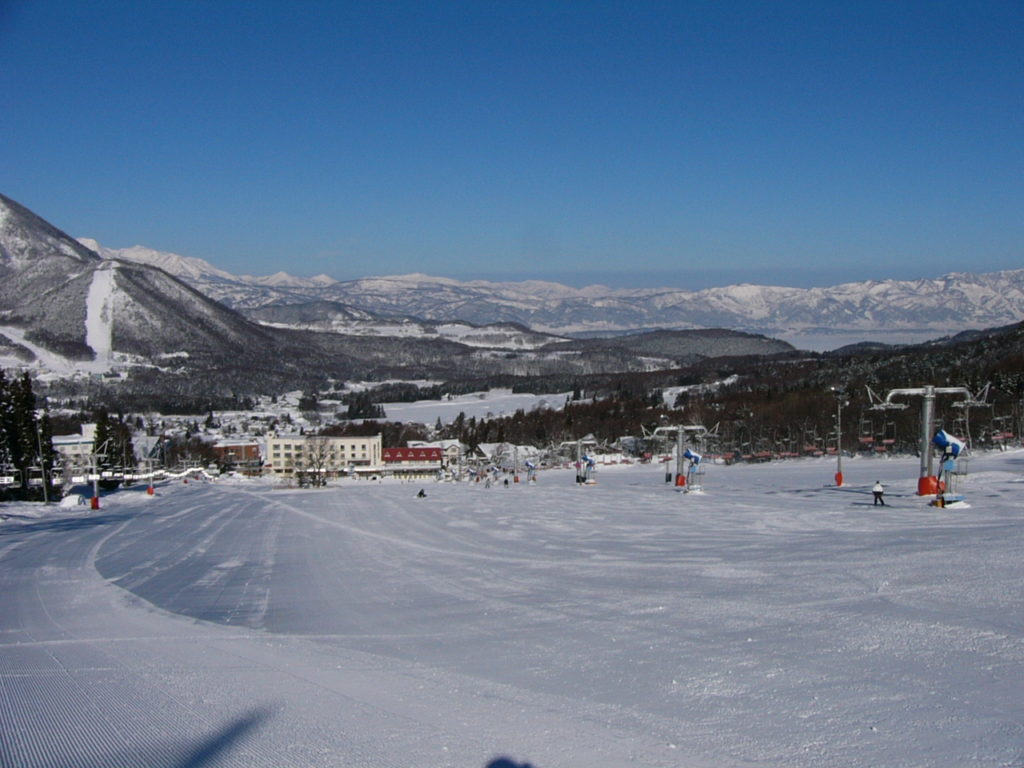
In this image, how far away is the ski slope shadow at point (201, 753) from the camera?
555 cm

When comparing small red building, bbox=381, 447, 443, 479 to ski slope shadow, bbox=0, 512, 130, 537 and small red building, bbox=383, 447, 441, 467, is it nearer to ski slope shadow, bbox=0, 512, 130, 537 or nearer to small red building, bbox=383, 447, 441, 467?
small red building, bbox=383, 447, 441, 467

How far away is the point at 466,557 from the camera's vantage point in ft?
53.9

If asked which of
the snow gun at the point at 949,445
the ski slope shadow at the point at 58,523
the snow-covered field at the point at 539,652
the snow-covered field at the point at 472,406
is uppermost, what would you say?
the snow gun at the point at 949,445

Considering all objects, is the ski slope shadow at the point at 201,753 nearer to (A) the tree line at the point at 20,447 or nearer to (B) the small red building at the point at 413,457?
(A) the tree line at the point at 20,447

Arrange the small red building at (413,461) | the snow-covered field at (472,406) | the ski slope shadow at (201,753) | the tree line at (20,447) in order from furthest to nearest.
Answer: the snow-covered field at (472,406)
the small red building at (413,461)
the tree line at (20,447)
the ski slope shadow at (201,753)

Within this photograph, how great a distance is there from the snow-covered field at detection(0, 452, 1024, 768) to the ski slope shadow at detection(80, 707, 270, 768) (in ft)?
0.07

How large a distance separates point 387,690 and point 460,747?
1616 mm

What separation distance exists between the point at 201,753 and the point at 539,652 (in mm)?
3550

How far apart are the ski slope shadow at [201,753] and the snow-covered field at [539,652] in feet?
0.07

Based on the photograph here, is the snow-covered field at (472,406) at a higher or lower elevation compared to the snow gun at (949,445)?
lower

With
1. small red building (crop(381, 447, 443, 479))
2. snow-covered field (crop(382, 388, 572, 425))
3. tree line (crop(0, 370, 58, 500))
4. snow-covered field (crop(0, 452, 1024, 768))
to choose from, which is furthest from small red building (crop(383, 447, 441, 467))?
snow-covered field (crop(0, 452, 1024, 768))

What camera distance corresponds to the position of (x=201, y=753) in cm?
571

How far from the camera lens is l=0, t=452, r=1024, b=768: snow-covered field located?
227 inches

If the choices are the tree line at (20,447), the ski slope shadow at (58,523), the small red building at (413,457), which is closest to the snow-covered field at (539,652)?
the ski slope shadow at (58,523)
